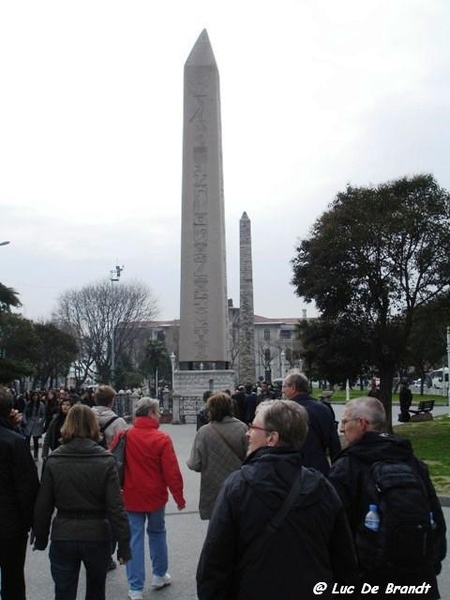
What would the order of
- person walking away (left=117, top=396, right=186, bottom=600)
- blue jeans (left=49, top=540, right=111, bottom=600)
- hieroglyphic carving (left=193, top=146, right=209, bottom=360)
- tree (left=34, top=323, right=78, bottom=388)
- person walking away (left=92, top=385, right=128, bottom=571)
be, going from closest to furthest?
blue jeans (left=49, top=540, right=111, bottom=600) < person walking away (left=117, top=396, right=186, bottom=600) < person walking away (left=92, top=385, right=128, bottom=571) < hieroglyphic carving (left=193, top=146, right=209, bottom=360) < tree (left=34, top=323, right=78, bottom=388)

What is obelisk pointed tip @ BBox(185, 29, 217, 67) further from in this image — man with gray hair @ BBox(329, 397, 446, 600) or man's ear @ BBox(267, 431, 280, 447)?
man's ear @ BBox(267, 431, 280, 447)

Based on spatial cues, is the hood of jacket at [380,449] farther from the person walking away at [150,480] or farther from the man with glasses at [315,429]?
the person walking away at [150,480]

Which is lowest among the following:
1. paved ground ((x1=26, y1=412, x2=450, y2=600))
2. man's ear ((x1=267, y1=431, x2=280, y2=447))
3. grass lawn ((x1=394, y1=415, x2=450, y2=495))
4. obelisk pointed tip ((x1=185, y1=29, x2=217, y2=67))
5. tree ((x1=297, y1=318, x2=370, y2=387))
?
paved ground ((x1=26, y1=412, x2=450, y2=600))

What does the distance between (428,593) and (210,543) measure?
135cm

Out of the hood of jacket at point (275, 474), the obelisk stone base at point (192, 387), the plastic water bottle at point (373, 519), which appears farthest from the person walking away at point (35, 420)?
the hood of jacket at point (275, 474)

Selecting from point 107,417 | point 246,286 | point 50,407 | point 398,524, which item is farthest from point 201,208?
point 398,524

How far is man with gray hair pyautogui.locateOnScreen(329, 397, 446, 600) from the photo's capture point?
3512mm

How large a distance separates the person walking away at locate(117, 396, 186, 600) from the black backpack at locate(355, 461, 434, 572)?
2.94 meters

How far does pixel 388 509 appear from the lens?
3.53 metres

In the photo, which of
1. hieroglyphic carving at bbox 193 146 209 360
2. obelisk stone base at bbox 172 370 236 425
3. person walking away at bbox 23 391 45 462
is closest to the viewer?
person walking away at bbox 23 391 45 462

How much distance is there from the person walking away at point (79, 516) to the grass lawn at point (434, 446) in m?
7.64

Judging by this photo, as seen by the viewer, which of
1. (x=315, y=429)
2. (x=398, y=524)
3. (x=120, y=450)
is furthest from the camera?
(x=120, y=450)

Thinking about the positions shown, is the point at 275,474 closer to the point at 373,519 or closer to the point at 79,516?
the point at 373,519

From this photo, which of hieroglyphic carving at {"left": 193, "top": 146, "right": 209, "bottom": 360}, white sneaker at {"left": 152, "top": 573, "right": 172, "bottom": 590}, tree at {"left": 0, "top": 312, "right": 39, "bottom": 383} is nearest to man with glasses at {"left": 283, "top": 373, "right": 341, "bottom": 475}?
white sneaker at {"left": 152, "top": 573, "right": 172, "bottom": 590}
